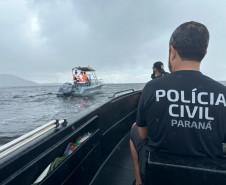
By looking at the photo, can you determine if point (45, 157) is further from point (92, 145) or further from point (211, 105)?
point (211, 105)

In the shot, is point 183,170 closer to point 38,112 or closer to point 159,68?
point 159,68

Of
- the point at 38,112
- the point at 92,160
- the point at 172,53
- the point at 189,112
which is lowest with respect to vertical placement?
the point at 38,112

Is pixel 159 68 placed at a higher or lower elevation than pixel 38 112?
higher

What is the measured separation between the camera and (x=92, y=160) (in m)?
2.61

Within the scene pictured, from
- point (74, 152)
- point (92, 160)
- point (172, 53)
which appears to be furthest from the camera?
point (92, 160)

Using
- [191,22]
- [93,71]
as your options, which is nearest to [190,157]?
[191,22]

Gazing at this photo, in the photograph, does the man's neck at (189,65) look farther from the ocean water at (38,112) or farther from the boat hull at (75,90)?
the boat hull at (75,90)

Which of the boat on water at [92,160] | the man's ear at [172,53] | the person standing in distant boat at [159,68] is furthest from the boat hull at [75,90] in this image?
the man's ear at [172,53]

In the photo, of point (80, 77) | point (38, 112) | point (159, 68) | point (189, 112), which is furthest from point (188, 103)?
point (80, 77)

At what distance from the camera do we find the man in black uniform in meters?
1.24

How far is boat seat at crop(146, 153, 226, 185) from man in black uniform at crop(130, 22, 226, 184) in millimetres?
93

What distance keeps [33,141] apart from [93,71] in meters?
26.6

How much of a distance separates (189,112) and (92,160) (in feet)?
5.94

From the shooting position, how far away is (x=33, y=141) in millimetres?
1691
